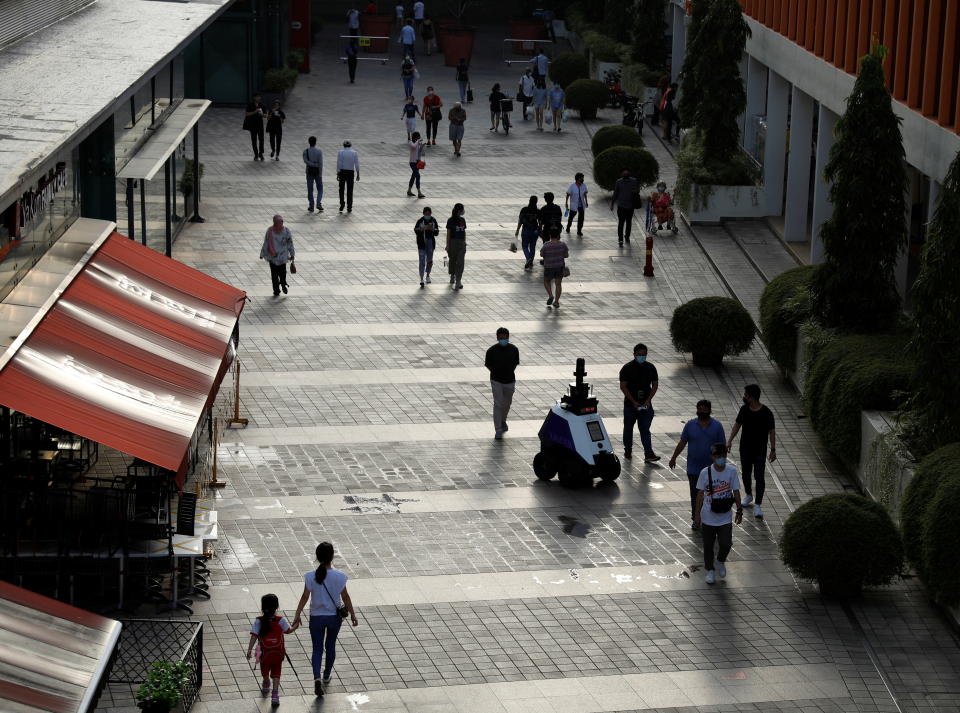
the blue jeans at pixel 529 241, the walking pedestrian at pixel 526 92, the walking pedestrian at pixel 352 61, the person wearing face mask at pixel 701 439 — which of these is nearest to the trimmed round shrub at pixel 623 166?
the blue jeans at pixel 529 241

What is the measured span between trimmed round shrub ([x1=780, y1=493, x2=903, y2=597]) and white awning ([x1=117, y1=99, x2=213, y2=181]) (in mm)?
11398

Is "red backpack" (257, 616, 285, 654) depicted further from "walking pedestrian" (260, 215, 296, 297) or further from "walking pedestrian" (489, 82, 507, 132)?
"walking pedestrian" (489, 82, 507, 132)

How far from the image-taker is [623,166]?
3294cm

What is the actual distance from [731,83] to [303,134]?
1291 centimetres

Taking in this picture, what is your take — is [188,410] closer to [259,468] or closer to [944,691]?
[259,468]

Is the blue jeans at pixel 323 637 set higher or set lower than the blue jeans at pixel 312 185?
lower

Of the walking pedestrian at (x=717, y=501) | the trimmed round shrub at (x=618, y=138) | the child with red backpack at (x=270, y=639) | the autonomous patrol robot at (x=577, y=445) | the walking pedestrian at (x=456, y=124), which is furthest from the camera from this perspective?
the walking pedestrian at (x=456, y=124)

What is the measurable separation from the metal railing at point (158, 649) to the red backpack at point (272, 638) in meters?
0.60

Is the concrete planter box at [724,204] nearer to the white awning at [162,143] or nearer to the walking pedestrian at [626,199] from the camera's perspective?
the walking pedestrian at [626,199]

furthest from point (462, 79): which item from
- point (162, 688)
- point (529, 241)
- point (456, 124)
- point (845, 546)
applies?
point (162, 688)

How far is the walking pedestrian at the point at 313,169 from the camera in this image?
30.8 m

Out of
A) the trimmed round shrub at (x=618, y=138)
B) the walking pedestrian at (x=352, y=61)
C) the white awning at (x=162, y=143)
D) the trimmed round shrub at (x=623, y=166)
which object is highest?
the white awning at (x=162, y=143)

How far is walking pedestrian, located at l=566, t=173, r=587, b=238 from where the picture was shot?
1161 inches

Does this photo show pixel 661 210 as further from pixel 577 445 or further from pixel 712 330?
pixel 577 445
